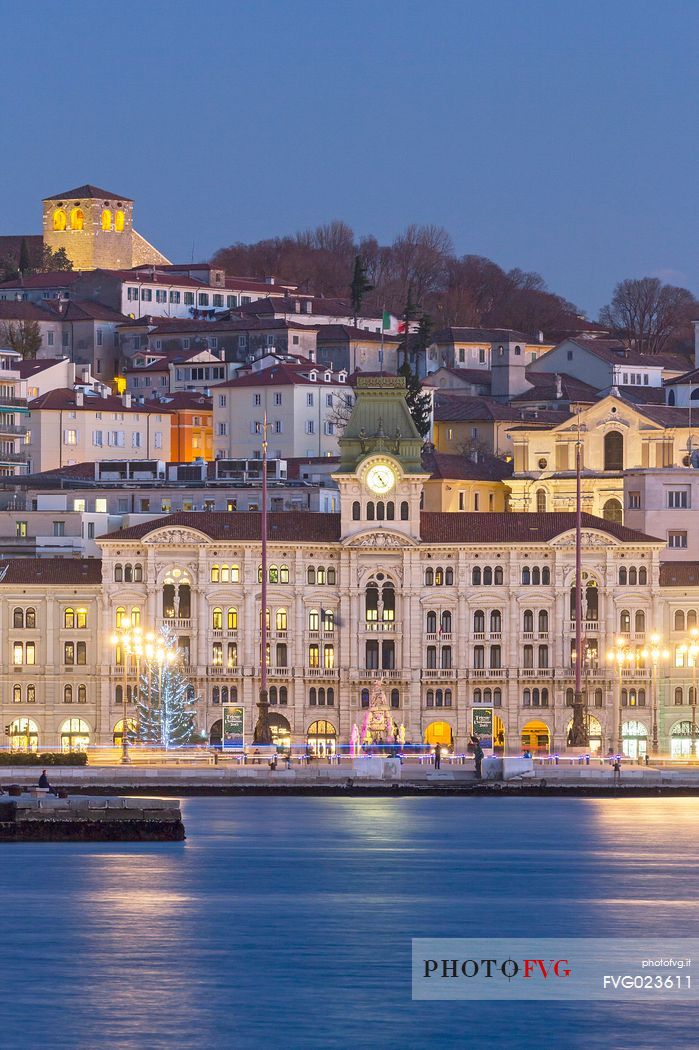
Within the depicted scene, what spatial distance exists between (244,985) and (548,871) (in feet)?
69.9

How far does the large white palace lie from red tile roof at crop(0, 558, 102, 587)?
10 centimetres

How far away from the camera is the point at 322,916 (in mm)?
72250

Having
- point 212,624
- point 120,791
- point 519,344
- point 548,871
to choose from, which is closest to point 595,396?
point 519,344

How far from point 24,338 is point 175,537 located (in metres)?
67.7

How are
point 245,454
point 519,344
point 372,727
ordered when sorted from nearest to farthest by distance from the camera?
point 372,727 → point 245,454 → point 519,344

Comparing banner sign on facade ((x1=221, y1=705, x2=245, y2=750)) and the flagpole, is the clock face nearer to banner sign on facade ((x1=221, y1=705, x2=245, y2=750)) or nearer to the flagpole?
the flagpole

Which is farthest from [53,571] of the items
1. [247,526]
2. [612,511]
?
[612,511]

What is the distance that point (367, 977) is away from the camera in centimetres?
6284

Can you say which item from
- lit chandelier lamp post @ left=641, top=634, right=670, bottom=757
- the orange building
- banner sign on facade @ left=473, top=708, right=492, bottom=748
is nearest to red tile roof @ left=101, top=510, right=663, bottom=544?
lit chandelier lamp post @ left=641, top=634, right=670, bottom=757

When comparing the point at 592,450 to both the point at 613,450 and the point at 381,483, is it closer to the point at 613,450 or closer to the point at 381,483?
the point at 613,450

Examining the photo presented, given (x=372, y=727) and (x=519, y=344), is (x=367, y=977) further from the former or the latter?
(x=519, y=344)

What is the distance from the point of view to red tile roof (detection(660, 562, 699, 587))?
123688 mm

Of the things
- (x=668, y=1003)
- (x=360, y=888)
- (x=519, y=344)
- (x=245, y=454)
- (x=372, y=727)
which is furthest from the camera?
(x=519, y=344)

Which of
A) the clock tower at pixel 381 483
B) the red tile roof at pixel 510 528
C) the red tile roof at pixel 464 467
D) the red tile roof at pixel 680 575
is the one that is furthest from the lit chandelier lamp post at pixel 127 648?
the red tile roof at pixel 464 467
